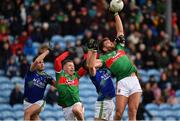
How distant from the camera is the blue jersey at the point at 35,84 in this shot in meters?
18.6

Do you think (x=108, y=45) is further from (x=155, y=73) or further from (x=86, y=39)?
(x=155, y=73)

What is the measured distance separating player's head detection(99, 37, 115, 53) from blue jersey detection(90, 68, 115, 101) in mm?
631

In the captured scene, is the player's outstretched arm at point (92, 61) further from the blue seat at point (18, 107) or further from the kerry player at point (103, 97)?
the blue seat at point (18, 107)

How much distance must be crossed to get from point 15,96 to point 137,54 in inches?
190

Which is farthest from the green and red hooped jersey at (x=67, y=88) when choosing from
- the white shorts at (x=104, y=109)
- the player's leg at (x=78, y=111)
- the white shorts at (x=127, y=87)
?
the white shorts at (x=127, y=87)

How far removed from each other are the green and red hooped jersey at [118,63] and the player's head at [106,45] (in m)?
0.10

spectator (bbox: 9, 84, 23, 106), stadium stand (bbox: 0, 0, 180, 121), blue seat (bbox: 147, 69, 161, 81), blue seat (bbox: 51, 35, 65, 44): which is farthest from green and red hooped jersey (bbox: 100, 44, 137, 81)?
blue seat (bbox: 147, 69, 161, 81)

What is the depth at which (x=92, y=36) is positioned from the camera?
27297 mm

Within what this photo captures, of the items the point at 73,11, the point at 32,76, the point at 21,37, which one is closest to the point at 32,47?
the point at 21,37

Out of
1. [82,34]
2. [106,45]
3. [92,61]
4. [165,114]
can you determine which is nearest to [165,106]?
[165,114]

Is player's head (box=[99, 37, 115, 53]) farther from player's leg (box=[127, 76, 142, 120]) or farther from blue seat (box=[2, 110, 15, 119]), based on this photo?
blue seat (box=[2, 110, 15, 119])

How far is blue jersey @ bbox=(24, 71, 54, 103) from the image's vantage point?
18562 millimetres

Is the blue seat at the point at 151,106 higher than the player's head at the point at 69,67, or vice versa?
the player's head at the point at 69,67

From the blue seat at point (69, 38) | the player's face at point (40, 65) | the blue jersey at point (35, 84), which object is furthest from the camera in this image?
the blue seat at point (69, 38)
